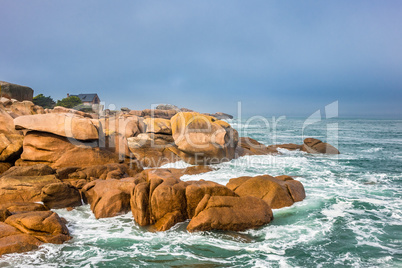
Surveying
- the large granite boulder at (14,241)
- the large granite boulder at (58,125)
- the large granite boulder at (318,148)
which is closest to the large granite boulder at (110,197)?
the large granite boulder at (14,241)

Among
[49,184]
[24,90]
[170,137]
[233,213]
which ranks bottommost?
[233,213]

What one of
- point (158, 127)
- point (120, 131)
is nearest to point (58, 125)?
point (120, 131)

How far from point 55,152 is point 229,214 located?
1182 centimetres

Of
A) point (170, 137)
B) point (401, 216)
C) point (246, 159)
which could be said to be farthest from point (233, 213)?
point (246, 159)

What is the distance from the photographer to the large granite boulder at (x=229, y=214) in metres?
9.09

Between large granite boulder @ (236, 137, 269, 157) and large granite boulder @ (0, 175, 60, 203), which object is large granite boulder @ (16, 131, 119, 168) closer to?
large granite boulder @ (0, 175, 60, 203)

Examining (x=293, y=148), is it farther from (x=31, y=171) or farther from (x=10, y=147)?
(x=10, y=147)

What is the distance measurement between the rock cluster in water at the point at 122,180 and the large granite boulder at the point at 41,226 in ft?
0.09

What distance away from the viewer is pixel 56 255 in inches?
296

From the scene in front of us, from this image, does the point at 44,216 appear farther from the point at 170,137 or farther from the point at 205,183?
the point at 170,137

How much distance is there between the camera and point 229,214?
9.24 metres

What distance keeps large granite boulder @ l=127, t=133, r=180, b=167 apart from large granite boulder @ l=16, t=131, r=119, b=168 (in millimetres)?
2620

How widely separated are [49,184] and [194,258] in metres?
7.12

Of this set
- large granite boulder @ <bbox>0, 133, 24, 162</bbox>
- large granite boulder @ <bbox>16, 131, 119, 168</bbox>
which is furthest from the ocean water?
large granite boulder @ <bbox>0, 133, 24, 162</bbox>
